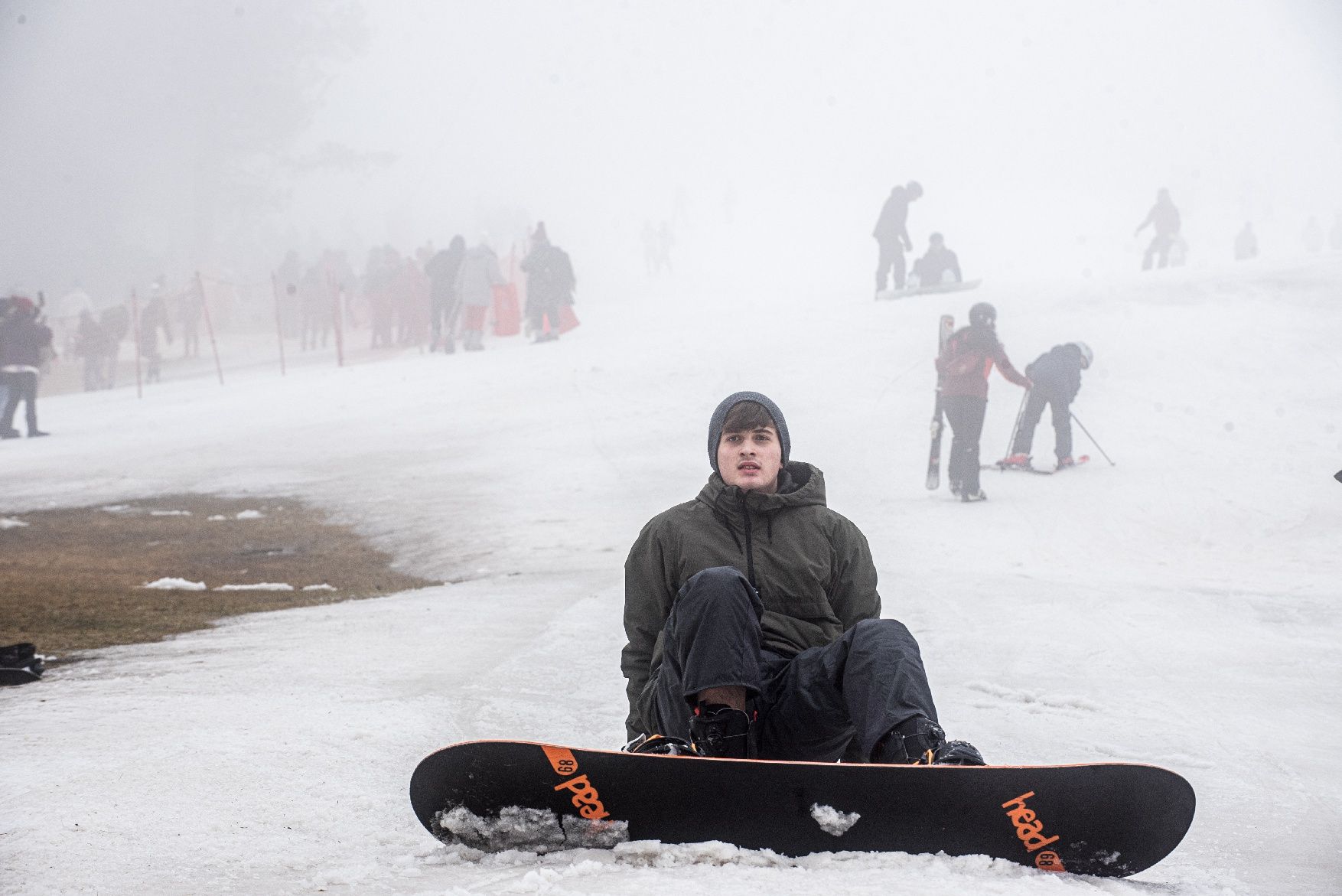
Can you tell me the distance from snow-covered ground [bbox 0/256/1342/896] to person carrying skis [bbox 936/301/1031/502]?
30 centimetres

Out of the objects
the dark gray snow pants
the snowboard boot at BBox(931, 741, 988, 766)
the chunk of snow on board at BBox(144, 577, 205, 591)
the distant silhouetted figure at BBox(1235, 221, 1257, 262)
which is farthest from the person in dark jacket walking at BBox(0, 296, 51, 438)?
the distant silhouetted figure at BBox(1235, 221, 1257, 262)

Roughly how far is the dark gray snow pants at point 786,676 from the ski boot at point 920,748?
2 cm

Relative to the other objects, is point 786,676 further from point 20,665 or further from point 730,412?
point 20,665

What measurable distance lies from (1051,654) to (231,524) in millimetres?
6736

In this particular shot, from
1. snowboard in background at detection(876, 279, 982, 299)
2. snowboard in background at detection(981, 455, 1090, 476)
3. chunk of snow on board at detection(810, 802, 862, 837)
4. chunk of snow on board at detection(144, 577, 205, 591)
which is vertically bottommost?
snowboard in background at detection(981, 455, 1090, 476)

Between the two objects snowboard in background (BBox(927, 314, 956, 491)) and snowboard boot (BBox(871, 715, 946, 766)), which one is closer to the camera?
snowboard boot (BBox(871, 715, 946, 766))

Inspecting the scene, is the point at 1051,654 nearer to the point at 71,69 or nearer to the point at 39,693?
the point at 39,693

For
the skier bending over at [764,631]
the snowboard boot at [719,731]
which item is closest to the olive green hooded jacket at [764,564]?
the skier bending over at [764,631]

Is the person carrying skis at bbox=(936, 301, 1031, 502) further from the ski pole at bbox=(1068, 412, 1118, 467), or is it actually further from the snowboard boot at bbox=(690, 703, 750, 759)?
the snowboard boot at bbox=(690, 703, 750, 759)

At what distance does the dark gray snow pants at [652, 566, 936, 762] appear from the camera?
251 cm

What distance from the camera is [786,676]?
109 inches

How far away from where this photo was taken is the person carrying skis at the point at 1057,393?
11.0 metres

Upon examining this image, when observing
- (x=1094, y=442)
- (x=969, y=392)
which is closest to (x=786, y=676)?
(x=969, y=392)

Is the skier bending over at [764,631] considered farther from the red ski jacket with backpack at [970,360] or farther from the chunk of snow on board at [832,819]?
the red ski jacket with backpack at [970,360]
